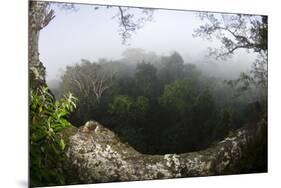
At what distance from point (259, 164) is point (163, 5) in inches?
86.3

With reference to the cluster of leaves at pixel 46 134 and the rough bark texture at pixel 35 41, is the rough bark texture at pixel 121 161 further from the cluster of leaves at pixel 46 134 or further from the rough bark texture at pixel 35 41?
the rough bark texture at pixel 35 41

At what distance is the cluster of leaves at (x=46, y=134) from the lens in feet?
13.9

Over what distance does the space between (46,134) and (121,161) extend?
85 cm

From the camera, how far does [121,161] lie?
4.55 metres

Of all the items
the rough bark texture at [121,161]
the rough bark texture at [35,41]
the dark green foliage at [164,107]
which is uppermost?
the rough bark texture at [35,41]

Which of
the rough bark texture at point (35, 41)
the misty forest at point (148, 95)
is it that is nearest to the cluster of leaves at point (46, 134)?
the misty forest at point (148, 95)

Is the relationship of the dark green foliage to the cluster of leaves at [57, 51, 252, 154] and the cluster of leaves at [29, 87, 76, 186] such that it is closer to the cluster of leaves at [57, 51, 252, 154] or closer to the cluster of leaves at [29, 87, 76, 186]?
the cluster of leaves at [57, 51, 252, 154]

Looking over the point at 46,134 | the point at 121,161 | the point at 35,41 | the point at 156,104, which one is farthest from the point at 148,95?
the point at 35,41

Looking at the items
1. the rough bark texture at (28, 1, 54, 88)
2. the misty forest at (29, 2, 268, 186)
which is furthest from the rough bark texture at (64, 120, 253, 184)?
the rough bark texture at (28, 1, 54, 88)

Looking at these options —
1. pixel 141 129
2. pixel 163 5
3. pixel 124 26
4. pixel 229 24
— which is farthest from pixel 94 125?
pixel 229 24

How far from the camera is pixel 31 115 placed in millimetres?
4234

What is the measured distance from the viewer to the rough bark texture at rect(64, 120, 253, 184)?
4.41 metres

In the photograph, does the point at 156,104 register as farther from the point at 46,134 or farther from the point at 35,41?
the point at 35,41

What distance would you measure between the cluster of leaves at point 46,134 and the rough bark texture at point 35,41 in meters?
0.11
